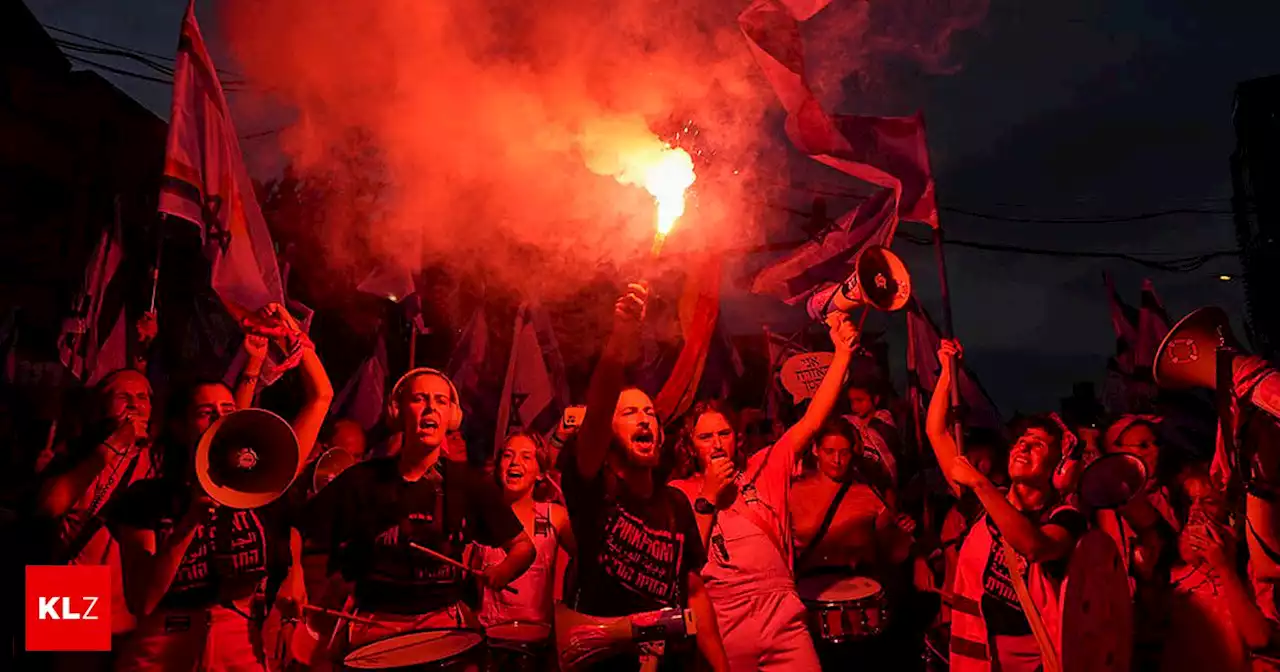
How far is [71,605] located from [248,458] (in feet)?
3.44

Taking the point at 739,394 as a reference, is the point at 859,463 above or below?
below

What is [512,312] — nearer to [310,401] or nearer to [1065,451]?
[310,401]

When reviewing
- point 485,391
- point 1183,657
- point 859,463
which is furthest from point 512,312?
point 1183,657

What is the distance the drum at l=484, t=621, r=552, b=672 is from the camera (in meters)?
4.13

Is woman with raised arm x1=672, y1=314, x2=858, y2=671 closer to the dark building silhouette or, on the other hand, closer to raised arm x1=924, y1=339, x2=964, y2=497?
raised arm x1=924, y1=339, x2=964, y2=497

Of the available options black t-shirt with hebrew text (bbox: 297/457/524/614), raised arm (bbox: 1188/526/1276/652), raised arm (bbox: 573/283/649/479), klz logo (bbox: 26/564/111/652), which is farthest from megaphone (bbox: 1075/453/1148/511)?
klz logo (bbox: 26/564/111/652)

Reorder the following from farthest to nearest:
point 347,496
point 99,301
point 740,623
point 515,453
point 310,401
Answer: point 99,301 < point 515,453 < point 310,401 < point 740,623 < point 347,496

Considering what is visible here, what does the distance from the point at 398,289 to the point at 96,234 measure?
1159cm

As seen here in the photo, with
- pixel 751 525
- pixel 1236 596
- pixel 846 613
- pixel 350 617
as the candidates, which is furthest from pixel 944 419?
pixel 350 617

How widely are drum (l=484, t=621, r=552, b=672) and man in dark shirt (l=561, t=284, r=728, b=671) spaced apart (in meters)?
0.26

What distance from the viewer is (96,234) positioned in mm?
16141

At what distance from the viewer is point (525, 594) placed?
509 centimetres

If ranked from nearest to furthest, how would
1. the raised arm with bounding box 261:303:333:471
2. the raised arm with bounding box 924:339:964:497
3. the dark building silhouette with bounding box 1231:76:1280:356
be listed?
1. the raised arm with bounding box 261:303:333:471
2. the raised arm with bounding box 924:339:964:497
3. the dark building silhouette with bounding box 1231:76:1280:356

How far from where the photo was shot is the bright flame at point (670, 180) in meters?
5.58
